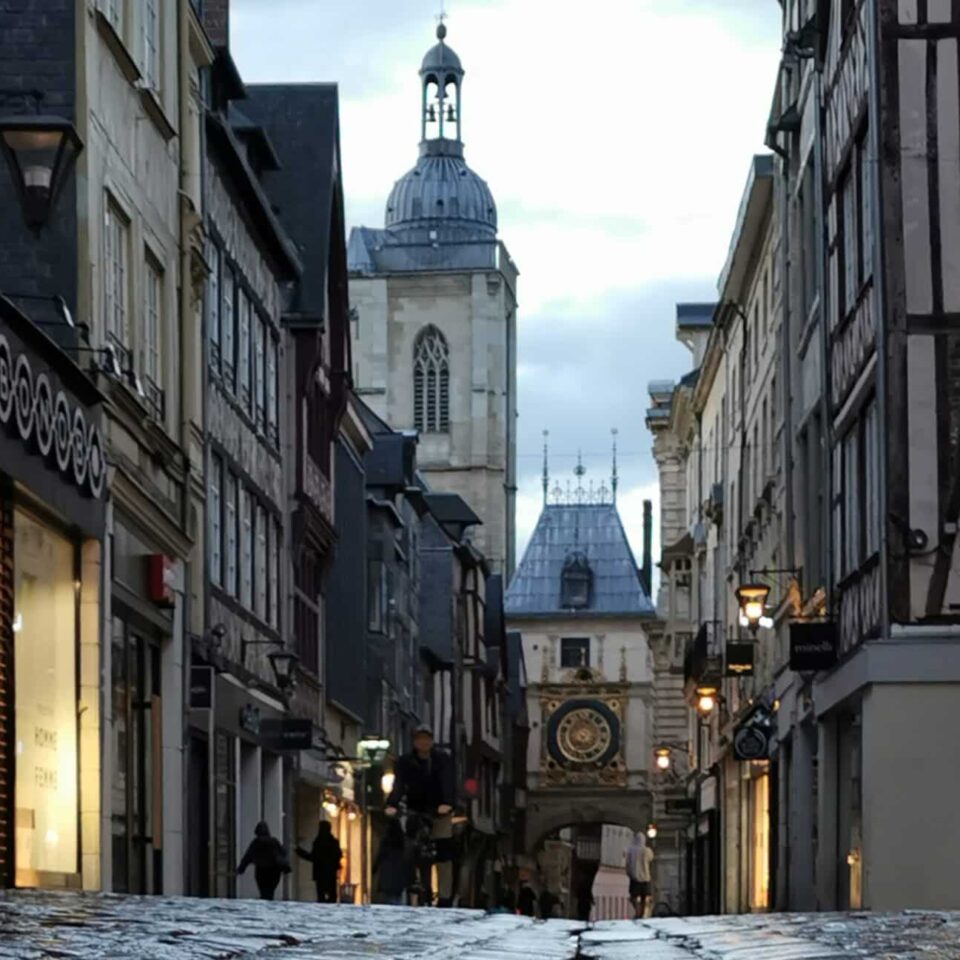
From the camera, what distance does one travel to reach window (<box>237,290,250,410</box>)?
3194cm

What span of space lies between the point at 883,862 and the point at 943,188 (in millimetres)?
5481

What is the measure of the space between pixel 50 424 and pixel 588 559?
113m

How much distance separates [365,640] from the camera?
4819 centimetres

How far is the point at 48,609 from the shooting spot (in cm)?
1992

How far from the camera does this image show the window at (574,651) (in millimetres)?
122625

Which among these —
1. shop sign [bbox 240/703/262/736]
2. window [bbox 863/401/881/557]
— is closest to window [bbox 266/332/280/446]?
shop sign [bbox 240/703/262/736]

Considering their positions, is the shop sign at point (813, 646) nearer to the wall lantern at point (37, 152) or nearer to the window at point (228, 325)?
the window at point (228, 325)

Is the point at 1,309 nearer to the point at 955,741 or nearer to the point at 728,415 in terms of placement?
the point at 955,741

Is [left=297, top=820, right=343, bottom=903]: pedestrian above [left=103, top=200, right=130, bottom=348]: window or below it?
below

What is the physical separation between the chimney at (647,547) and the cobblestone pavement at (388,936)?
121889 mm

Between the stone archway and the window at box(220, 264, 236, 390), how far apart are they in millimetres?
82134

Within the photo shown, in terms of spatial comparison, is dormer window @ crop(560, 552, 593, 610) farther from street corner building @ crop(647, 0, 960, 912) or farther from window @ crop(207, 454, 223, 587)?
window @ crop(207, 454, 223, 587)

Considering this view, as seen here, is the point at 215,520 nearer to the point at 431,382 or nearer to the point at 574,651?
the point at 574,651

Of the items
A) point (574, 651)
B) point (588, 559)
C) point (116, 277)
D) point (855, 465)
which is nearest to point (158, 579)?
point (116, 277)
